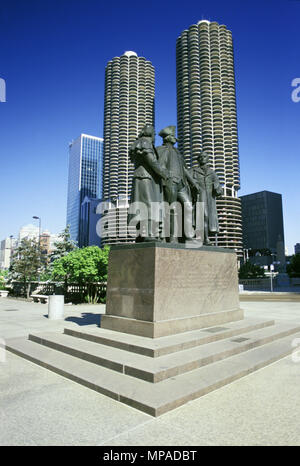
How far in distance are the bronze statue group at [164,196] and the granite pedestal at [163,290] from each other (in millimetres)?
637

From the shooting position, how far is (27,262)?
2733 centimetres

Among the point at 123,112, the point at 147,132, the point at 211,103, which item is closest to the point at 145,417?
the point at 147,132

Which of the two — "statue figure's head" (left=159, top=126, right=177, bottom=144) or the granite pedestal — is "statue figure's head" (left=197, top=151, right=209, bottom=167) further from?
the granite pedestal

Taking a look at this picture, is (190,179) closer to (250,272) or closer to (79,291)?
(79,291)

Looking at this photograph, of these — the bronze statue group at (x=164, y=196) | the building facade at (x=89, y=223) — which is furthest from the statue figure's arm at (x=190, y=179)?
the building facade at (x=89, y=223)

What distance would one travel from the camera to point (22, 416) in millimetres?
3547

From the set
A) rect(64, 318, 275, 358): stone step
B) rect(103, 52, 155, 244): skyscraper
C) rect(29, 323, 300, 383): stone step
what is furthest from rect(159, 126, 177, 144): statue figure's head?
rect(103, 52, 155, 244): skyscraper

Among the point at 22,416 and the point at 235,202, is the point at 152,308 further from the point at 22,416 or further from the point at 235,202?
the point at 235,202

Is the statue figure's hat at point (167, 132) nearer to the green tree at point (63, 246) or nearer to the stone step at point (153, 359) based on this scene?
the stone step at point (153, 359)

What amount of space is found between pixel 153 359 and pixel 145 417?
1.59 m

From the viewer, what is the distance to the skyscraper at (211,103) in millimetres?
125125

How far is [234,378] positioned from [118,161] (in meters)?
138

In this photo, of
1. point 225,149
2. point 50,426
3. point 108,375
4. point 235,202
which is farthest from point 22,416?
point 225,149

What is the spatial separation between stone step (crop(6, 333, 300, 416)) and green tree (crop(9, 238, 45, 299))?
22106 millimetres
